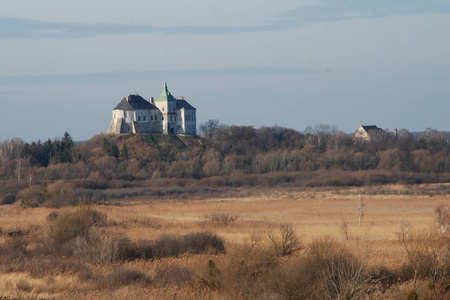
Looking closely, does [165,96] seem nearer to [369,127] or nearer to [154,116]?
[154,116]

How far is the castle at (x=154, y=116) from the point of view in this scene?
106562 mm

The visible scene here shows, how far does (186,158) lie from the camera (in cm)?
9425

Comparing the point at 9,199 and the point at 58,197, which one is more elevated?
the point at 58,197

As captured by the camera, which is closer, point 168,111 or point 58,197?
point 58,197

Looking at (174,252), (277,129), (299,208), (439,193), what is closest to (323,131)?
(277,129)

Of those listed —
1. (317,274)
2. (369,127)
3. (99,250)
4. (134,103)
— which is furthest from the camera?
(369,127)

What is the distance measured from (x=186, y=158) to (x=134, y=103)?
1935 cm

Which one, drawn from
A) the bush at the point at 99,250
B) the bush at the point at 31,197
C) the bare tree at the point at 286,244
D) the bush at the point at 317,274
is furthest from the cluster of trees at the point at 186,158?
the bush at the point at 317,274

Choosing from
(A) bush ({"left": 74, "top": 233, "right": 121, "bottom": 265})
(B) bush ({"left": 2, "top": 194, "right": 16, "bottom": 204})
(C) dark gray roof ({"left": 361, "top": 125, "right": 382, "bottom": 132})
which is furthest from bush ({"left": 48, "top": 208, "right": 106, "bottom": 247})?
(C) dark gray roof ({"left": 361, "top": 125, "right": 382, "bottom": 132})

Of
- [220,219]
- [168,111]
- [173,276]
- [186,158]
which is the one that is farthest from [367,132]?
[173,276]

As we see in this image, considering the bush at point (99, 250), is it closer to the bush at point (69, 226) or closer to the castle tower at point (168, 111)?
the bush at point (69, 226)

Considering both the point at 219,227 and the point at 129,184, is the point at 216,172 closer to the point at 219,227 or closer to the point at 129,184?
the point at 129,184

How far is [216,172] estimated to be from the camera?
9150 centimetres

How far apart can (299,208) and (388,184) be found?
32734 millimetres
